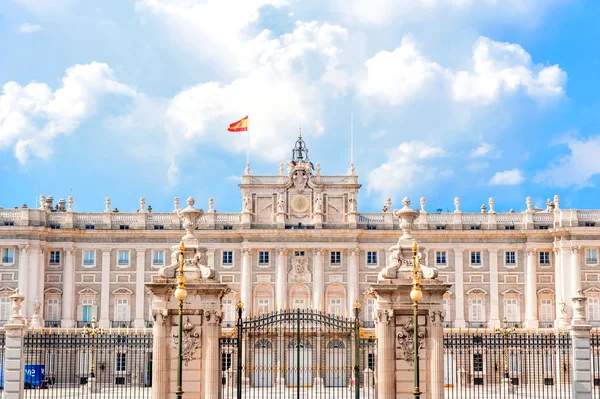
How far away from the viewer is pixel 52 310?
80.6 metres

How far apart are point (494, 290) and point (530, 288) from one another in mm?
3019

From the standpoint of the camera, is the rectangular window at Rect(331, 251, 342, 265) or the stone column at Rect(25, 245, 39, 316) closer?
the stone column at Rect(25, 245, 39, 316)

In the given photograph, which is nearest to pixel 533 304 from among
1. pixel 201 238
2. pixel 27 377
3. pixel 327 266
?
pixel 327 266

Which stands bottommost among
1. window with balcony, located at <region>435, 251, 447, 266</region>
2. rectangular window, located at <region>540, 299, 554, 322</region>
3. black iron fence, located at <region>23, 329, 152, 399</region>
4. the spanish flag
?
black iron fence, located at <region>23, 329, 152, 399</region>

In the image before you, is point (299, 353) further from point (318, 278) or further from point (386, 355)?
point (318, 278)

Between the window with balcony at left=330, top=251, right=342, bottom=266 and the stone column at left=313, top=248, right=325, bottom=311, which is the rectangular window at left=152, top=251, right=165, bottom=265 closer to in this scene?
the stone column at left=313, top=248, right=325, bottom=311

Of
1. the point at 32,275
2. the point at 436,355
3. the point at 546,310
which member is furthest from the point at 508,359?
the point at 32,275

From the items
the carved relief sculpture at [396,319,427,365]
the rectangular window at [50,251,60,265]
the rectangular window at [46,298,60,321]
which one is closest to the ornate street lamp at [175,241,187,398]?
the carved relief sculpture at [396,319,427,365]

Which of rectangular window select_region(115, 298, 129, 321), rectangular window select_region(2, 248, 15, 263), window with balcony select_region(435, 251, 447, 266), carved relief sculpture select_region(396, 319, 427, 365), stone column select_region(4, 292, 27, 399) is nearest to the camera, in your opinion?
carved relief sculpture select_region(396, 319, 427, 365)

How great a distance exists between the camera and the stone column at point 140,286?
80.4 m

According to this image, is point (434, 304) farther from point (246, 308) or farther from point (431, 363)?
point (246, 308)

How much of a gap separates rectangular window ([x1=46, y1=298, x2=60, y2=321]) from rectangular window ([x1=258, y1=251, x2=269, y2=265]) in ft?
57.5

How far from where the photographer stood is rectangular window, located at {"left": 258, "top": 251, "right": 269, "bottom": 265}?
81562 millimetres

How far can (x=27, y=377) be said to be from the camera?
202 feet
